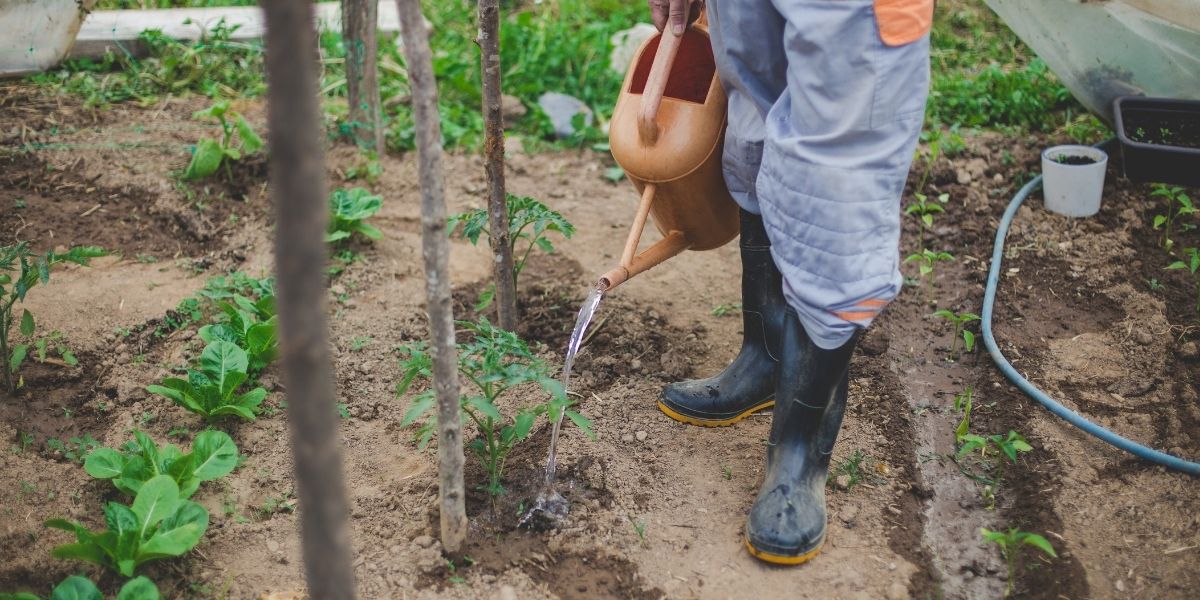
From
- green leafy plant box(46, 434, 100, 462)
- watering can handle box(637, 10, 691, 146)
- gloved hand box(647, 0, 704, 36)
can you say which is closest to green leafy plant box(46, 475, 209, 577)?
green leafy plant box(46, 434, 100, 462)

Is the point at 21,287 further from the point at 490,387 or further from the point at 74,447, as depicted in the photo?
the point at 490,387

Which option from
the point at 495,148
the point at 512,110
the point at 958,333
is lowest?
the point at 958,333

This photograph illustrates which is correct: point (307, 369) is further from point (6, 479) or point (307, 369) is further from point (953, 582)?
point (953, 582)

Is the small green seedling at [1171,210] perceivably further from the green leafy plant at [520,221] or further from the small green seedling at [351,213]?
the small green seedling at [351,213]

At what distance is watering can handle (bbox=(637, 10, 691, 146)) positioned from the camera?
7.15 ft

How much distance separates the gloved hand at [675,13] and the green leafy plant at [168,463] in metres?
1.45

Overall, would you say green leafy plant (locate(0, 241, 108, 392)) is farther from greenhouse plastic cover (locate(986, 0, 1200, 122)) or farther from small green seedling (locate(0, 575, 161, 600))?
greenhouse plastic cover (locate(986, 0, 1200, 122))

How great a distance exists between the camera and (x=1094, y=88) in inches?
139

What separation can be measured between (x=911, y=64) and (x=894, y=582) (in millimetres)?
1094

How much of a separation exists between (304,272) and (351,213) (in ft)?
6.94

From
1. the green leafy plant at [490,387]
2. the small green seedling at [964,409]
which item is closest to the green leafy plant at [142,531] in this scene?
the green leafy plant at [490,387]

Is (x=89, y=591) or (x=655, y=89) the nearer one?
(x=89, y=591)

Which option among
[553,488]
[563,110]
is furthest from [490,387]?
[563,110]

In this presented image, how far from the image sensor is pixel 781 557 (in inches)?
81.9
